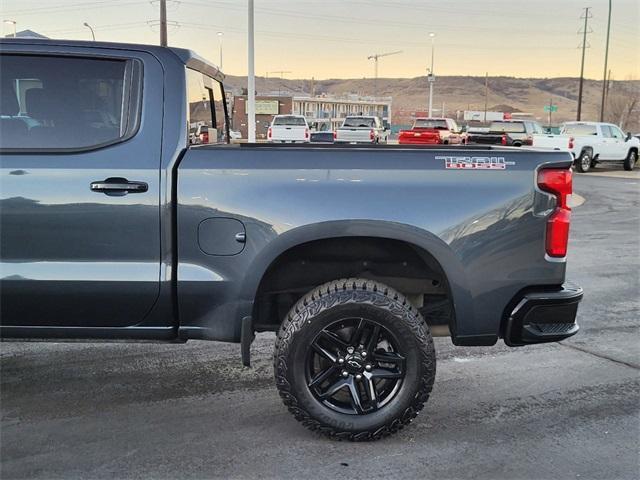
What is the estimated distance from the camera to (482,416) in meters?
3.92

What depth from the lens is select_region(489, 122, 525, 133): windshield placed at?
29.7 metres

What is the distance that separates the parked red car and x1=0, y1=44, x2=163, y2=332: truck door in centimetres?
2489

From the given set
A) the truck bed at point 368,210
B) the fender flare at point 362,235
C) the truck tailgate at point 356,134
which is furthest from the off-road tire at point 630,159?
the fender flare at point 362,235

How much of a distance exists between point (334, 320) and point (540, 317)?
113 cm

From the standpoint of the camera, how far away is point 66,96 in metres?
3.48

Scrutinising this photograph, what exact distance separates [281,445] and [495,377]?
6.00 feet

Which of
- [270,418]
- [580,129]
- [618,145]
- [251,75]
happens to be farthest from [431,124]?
[270,418]

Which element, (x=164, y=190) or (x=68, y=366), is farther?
(x=68, y=366)

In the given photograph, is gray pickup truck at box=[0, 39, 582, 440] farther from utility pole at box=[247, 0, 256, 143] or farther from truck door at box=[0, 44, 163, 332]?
utility pole at box=[247, 0, 256, 143]

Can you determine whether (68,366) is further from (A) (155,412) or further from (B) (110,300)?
(B) (110,300)

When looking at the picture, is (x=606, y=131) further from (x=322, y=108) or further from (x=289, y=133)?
(x=322, y=108)

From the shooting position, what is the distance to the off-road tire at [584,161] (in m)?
24.7

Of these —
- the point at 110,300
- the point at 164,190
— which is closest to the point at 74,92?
the point at 164,190

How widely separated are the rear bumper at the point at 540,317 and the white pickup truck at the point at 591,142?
21864 millimetres
